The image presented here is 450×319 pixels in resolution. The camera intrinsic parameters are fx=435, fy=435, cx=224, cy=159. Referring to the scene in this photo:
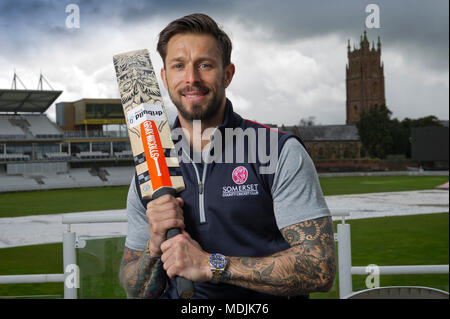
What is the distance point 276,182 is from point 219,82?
377 mm

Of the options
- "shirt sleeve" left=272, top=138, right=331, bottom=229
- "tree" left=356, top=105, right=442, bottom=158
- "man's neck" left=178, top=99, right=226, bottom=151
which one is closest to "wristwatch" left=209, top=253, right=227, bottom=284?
"shirt sleeve" left=272, top=138, right=331, bottom=229

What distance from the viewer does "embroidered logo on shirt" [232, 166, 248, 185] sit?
1417 mm

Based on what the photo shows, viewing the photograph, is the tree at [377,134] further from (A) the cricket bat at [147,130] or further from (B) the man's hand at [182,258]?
(B) the man's hand at [182,258]

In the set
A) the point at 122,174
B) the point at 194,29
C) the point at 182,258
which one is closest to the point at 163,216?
the point at 182,258

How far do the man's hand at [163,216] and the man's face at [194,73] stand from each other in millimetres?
365

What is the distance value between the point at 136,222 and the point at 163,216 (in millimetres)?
360

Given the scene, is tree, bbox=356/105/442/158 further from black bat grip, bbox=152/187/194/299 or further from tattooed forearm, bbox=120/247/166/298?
black bat grip, bbox=152/187/194/299

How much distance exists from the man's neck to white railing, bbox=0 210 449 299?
2.48 ft

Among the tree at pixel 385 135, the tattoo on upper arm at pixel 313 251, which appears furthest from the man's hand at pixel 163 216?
the tree at pixel 385 135

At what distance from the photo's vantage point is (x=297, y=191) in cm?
131

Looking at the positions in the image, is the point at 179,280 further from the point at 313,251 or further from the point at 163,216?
the point at 313,251

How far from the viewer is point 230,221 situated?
1401 mm
